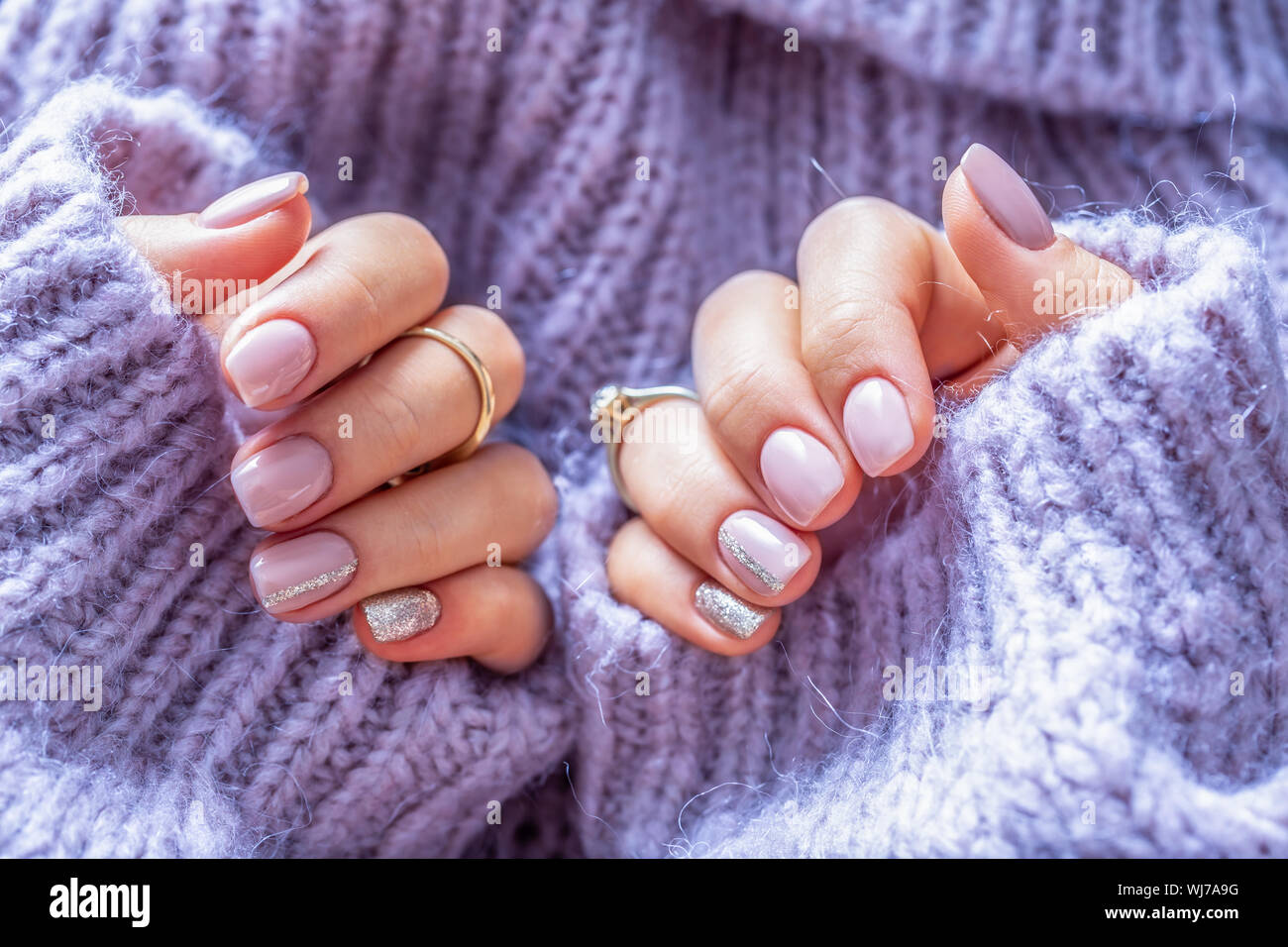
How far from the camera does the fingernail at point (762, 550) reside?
0.61m

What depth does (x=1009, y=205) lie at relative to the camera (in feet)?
1.89

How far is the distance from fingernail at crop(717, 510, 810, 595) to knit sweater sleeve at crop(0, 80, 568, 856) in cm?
20

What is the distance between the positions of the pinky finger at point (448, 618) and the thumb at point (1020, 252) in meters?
0.39

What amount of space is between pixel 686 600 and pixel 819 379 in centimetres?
18

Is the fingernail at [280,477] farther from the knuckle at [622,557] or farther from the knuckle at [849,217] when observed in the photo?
the knuckle at [849,217]

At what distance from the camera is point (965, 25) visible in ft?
2.55

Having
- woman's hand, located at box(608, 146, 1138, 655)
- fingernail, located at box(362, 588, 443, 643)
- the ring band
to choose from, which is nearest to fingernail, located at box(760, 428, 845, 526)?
woman's hand, located at box(608, 146, 1138, 655)

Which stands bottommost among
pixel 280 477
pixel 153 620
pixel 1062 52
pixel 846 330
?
pixel 153 620

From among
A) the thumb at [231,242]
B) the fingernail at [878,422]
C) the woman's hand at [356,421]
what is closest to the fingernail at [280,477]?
the woman's hand at [356,421]

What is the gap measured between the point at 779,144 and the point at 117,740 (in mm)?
709

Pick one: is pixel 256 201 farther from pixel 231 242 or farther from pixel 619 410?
pixel 619 410

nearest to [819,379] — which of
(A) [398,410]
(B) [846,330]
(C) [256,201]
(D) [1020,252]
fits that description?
(B) [846,330]
